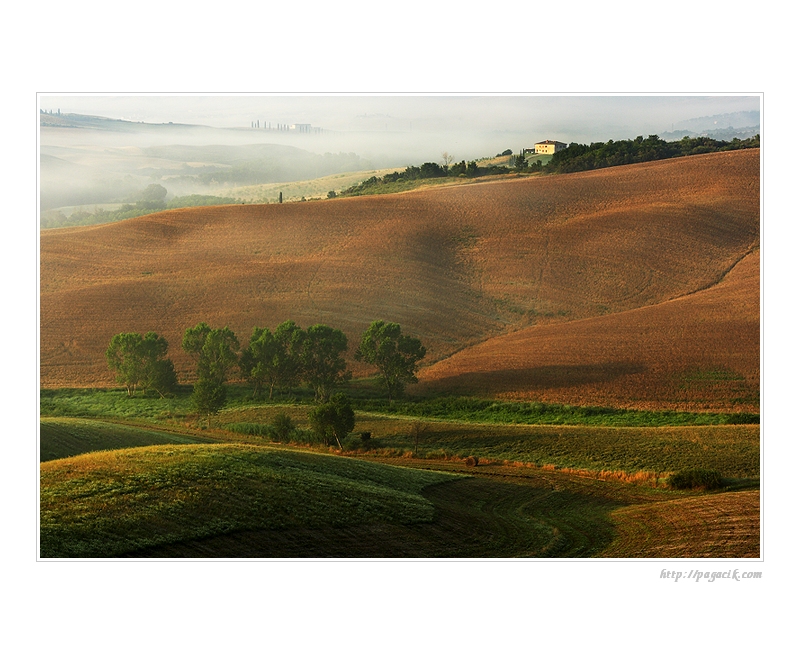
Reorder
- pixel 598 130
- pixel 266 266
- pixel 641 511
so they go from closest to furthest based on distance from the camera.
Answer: pixel 641 511, pixel 598 130, pixel 266 266

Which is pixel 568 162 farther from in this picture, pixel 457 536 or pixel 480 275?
pixel 457 536

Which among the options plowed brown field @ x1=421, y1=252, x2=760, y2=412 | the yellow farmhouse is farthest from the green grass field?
the yellow farmhouse

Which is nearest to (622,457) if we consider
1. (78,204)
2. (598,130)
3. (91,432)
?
(598,130)

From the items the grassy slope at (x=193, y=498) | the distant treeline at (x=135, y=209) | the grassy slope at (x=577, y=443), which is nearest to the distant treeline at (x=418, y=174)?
the distant treeline at (x=135, y=209)

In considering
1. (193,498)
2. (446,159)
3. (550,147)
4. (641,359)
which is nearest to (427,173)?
(446,159)

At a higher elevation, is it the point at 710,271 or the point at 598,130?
the point at 598,130

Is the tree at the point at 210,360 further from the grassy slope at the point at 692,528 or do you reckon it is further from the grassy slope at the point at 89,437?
the grassy slope at the point at 692,528

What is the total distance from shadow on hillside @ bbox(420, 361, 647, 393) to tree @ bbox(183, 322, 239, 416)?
19.1 ft

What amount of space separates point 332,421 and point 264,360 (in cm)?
430

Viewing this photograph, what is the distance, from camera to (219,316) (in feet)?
83.4

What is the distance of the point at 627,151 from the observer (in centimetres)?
2859

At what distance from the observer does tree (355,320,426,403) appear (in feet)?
74.2

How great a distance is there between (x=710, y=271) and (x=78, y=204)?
21.3 metres
